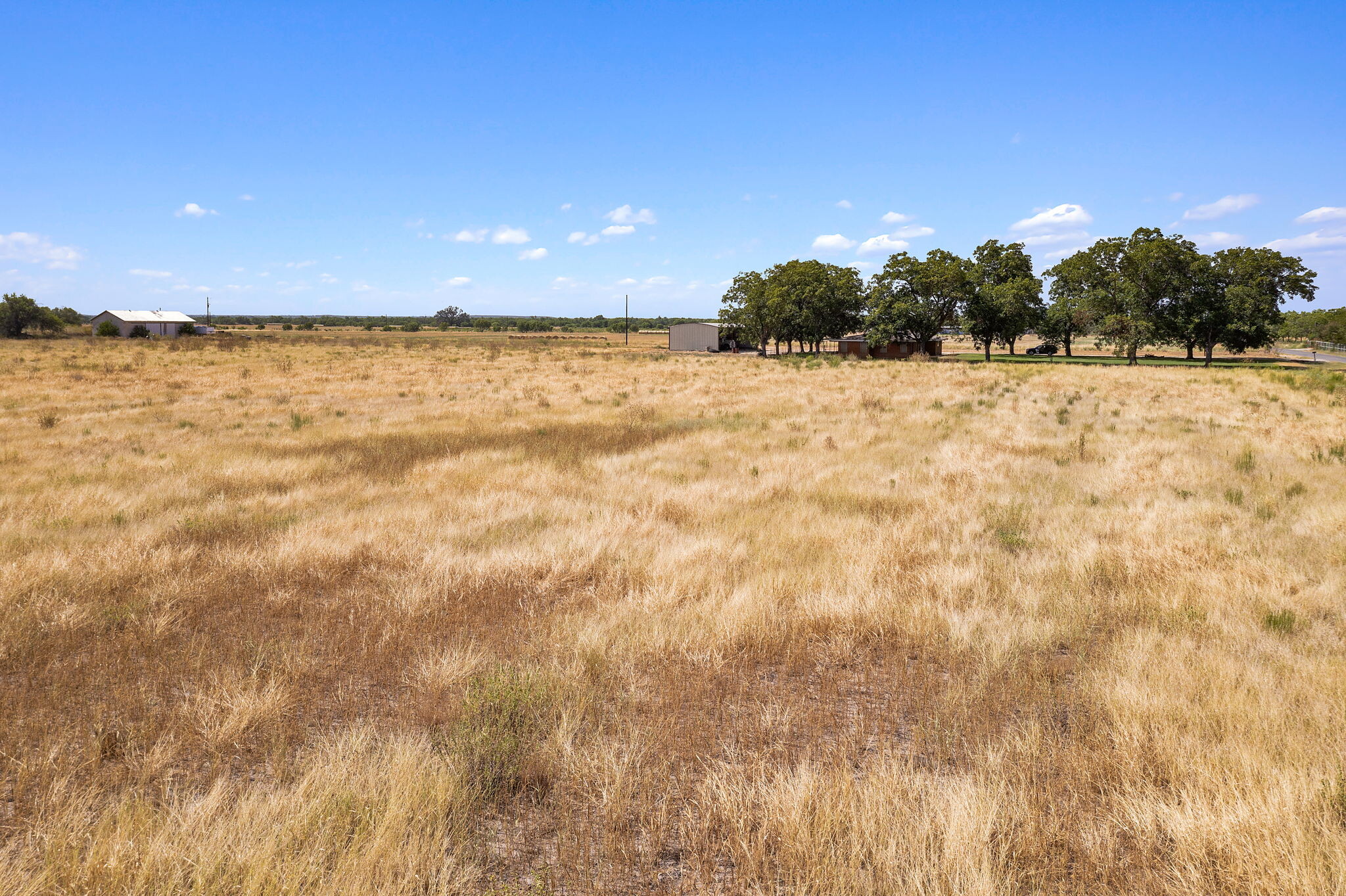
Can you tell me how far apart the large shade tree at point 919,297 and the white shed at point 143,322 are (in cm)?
9990

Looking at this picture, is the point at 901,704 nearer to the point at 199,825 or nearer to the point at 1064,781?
the point at 1064,781

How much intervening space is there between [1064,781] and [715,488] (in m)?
8.42

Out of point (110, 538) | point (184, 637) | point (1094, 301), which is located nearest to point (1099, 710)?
point (184, 637)

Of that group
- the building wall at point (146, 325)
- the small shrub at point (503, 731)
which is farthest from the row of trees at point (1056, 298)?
the building wall at point (146, 325)

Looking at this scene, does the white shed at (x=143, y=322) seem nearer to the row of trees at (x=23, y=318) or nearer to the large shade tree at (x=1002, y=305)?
the row of trees at (x=23, y=318)

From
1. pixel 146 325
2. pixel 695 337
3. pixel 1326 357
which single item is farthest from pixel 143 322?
pixel 1326 357

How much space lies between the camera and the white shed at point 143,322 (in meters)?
101

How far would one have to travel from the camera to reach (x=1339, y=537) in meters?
8.45

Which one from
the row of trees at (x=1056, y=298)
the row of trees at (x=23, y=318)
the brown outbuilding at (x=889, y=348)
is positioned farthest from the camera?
the row of trees at (x=23, y=318)

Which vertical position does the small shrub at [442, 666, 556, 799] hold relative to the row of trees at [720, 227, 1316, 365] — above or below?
below

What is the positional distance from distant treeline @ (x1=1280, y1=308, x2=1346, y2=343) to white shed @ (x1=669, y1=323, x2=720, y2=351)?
63.5m

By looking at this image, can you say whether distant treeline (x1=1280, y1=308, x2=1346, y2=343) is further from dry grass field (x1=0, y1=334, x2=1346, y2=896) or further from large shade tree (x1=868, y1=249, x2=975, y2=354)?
dry grass field (x1=0, y1=334, x2=1346, y2=896)

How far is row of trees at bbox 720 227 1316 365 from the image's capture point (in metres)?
62.6

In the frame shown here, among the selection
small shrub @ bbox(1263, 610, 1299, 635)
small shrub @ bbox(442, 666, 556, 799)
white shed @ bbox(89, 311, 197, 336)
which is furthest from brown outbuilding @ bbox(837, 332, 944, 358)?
white shed @ bbox(89, 311, 197, 336)
